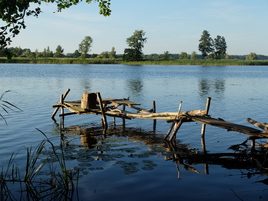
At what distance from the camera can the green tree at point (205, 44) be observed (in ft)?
541

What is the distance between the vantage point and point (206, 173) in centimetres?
1025

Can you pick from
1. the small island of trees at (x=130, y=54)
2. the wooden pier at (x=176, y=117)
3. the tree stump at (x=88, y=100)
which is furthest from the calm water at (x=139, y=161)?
the small island of trees at (x=130, y=54)

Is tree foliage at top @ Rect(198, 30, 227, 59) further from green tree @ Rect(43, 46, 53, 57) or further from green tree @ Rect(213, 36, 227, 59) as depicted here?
green tree @ Rect(43, 46, 53, 57)

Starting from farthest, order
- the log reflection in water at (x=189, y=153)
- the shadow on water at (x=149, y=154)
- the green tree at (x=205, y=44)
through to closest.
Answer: the green tree at (x=205, y=44) → the log reflection in water at (x=189, y=153) → the shadow on water at (x=149, y=154)

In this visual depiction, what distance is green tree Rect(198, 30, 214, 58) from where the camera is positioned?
165000mm

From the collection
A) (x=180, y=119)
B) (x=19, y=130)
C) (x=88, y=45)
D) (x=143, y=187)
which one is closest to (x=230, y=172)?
(x=143, y=187)

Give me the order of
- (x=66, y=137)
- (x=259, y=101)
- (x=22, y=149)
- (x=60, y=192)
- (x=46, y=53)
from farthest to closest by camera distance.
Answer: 1. (x=46, y=53)
2. (x=259, y=101)
3. (x=66, y=137)
4. (x=22, y=149)
5. (x=60, y=192)

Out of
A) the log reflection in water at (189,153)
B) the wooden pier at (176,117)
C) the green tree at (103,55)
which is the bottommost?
the log reflection in water at (189,153)

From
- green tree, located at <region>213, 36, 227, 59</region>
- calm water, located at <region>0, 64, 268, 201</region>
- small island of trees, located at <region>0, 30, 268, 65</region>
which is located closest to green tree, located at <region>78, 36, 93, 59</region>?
small island of trees, located at <region>0, 30, 268, 65</region>

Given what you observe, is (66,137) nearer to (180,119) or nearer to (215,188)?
(180,119)

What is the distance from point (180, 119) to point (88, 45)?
17043cm

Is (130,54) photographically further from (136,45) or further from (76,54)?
(76,54)

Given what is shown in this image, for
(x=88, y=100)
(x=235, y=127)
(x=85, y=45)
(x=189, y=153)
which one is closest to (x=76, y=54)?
(x=85, y=45)

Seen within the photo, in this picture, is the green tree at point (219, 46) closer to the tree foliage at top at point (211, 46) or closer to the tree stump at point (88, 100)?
the tree foliage at top at point (211, 46)
